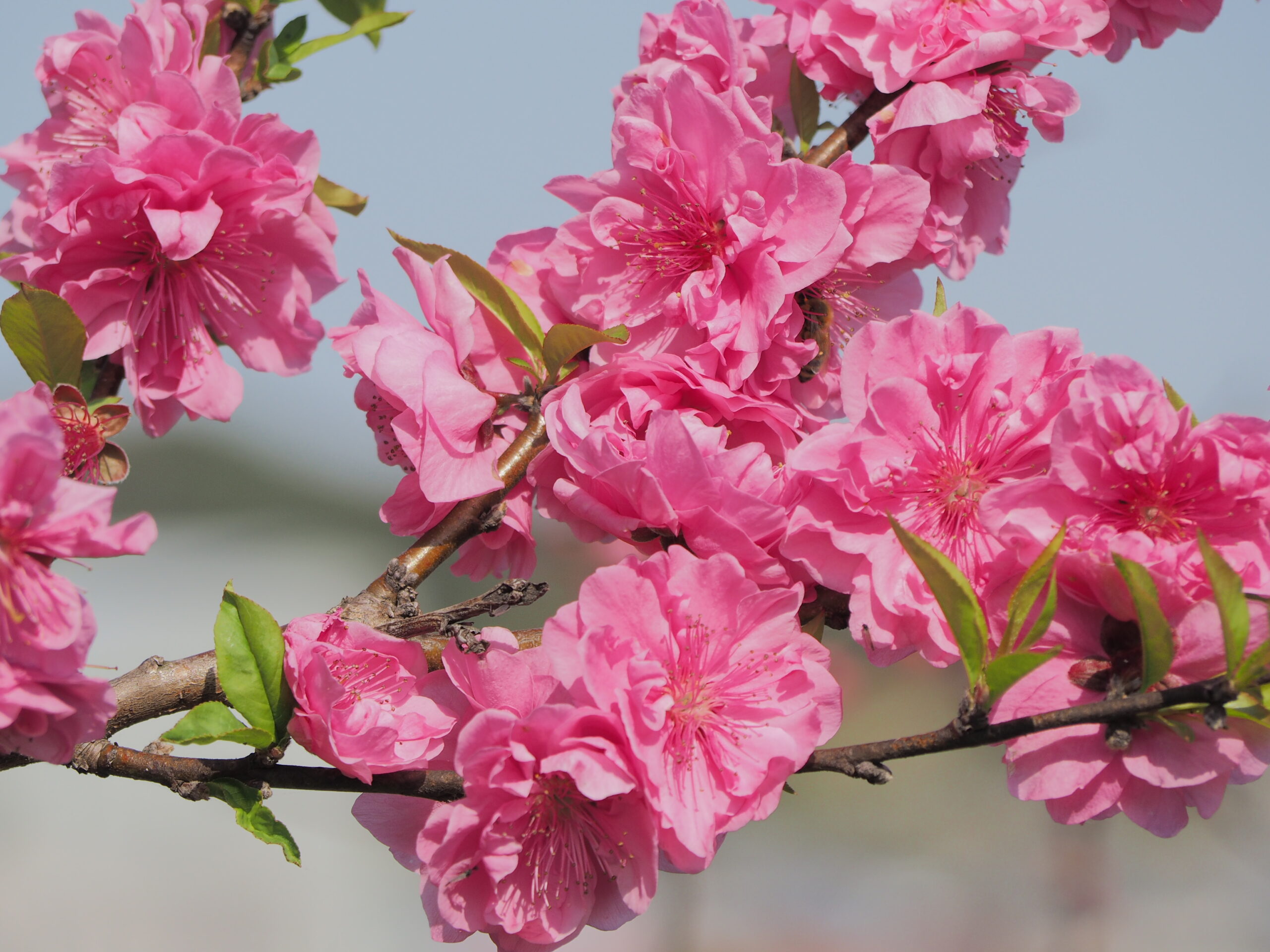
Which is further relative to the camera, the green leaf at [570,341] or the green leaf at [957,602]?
the green leaf at [570,341]

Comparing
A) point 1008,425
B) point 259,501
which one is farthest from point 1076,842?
point 1008,425

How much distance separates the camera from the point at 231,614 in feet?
2.15

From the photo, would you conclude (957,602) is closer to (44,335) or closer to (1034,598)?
(1034,598)

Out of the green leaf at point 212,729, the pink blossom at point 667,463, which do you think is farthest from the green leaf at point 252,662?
the pink blossom at point 667,463

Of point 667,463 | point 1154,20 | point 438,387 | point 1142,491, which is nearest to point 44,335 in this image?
point 438,387

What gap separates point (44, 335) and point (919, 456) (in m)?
0.63

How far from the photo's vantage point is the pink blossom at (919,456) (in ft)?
2.17

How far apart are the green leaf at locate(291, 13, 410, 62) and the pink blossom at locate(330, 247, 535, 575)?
1.33ft

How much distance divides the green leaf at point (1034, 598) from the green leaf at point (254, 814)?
17.4 inches

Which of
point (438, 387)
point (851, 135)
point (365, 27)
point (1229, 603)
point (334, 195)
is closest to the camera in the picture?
point (1229, 603)

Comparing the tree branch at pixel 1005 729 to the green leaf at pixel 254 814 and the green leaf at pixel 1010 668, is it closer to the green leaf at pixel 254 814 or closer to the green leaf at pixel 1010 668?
the green leaf at pixel 1010 668

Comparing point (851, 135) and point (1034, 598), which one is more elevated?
point (851, 135)

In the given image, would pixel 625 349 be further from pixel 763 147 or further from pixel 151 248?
pixel 151 248

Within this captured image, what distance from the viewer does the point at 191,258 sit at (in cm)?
89
